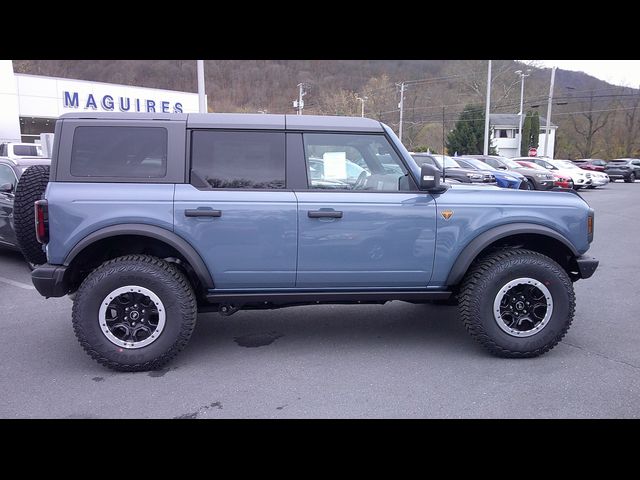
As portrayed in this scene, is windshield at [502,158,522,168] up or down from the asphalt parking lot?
up

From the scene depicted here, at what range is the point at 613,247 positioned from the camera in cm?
912

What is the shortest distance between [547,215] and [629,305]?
2410 millimetres

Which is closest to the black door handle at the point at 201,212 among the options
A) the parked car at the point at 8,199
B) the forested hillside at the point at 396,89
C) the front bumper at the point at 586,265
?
the front bumper at the point at 586,265

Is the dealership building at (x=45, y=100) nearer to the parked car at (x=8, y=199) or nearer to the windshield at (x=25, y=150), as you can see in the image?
the windshield at (x=25, y=150)

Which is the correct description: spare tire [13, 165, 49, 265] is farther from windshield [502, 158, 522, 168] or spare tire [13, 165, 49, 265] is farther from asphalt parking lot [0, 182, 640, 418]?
windshield [502, 158, 522, 168]

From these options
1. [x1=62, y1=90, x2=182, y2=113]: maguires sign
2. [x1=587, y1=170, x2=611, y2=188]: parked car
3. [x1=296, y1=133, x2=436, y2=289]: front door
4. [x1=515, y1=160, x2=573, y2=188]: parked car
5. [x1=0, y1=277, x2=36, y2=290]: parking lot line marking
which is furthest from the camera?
[x1=587, y1=170, x2=611, y2=188]: parked car

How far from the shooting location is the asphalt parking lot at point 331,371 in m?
3.30

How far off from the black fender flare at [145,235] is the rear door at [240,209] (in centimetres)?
6

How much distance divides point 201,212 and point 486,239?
2315 millimetres

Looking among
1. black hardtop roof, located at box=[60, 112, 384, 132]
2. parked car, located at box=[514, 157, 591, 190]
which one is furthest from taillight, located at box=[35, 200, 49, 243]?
parked car, located at box=[514, 157, 591, 190]

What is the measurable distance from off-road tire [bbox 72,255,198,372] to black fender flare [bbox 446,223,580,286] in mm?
2184

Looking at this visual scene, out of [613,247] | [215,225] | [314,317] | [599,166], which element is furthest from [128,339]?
[599,166]

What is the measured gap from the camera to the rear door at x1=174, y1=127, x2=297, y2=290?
12.4ft

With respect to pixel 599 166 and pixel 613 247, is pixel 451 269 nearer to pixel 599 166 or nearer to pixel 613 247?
pixel 613 247
